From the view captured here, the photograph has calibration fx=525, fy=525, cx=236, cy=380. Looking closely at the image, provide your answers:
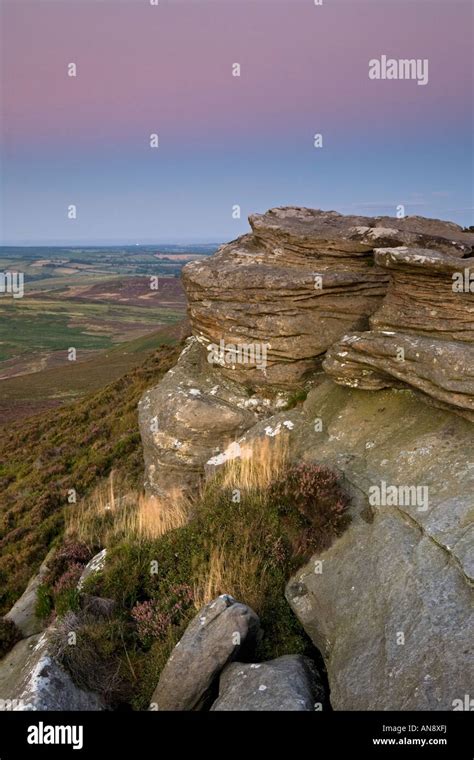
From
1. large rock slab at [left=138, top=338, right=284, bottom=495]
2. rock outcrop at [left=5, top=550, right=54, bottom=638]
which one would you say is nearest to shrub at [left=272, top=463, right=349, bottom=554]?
large rock slab at [left=138, top=338, right=284, bottom=495]

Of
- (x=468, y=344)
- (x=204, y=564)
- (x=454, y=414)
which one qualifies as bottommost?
(x=204, y=564)

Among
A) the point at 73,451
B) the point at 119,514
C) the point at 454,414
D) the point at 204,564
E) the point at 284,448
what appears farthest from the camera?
the point at 73,451

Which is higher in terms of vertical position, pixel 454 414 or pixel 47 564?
pixel 454 414

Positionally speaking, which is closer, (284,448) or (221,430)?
(284,448)

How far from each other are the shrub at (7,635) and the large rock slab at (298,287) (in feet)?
26.7

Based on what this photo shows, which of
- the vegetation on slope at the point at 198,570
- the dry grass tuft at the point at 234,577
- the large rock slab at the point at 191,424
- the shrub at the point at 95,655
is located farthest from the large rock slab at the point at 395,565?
the shrub at the point at 95,655

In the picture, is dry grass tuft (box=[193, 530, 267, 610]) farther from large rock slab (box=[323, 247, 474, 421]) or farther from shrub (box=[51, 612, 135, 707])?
large rock slab (box=[323, 247, 474, 421])

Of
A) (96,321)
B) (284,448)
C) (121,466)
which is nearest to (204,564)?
(284,448)

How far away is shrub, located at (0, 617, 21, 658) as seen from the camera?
11.2m

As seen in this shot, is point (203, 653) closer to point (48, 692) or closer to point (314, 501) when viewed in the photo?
point (48, 692)

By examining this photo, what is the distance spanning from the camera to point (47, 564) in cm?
1313

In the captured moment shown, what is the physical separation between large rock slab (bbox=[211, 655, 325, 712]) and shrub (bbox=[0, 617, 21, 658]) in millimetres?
6091
